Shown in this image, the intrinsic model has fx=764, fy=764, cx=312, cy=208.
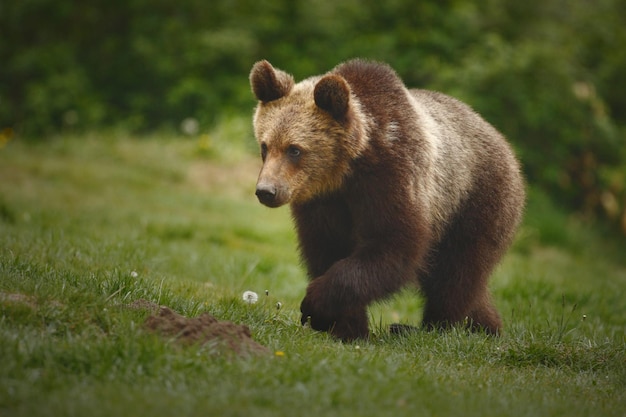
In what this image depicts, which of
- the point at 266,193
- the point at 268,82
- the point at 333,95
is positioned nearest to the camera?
the point at 266,193

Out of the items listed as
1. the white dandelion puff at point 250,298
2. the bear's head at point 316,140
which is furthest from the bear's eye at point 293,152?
the white dandelion puff at point 250,298

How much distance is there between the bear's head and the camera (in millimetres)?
5461

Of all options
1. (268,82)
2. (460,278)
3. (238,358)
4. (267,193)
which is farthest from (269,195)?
(460,278)

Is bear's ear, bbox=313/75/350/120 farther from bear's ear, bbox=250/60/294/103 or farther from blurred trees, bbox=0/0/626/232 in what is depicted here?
blurred trees, bbox=0/0/626/232

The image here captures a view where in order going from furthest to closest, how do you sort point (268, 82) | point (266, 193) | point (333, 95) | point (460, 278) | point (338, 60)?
point (338, 60) < point (460, 278) < point (268, 82) < point (333, 95) < point (266, 193)

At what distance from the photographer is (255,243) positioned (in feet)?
35.5

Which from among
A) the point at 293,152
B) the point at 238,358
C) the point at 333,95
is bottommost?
the point at 238,358

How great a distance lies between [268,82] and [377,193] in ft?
3.98

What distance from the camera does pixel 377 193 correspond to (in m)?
5.41

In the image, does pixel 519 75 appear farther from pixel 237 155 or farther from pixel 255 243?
pixel 255 243

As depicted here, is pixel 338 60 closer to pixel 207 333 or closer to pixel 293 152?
pixel 293 152

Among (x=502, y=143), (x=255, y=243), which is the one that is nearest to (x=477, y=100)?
(x=255, y=243)

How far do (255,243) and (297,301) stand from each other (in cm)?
343

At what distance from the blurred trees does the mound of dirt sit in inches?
437
